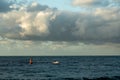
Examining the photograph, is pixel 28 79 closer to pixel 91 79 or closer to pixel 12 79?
pixel 12 79

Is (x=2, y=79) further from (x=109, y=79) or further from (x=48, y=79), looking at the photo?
(x=109, y=79)

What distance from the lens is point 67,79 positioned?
70.9 meters

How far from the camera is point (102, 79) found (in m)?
69.8

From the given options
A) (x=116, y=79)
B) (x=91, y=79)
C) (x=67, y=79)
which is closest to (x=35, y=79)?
(x=67, y=79)

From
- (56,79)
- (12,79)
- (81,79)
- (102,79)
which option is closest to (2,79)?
(12,79)

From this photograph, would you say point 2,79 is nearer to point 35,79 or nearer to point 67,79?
point 35,79

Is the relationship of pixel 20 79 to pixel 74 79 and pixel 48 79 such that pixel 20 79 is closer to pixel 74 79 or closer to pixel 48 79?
pixel 48 79

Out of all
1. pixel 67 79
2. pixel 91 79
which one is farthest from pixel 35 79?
pixel 91 79

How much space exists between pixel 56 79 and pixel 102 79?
9.78m

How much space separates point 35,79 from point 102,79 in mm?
14207

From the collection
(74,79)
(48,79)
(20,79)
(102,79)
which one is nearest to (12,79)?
(20,79)

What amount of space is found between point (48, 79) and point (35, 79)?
288cm

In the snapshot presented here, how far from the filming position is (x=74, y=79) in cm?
7075

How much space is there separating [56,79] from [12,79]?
30.8ft
